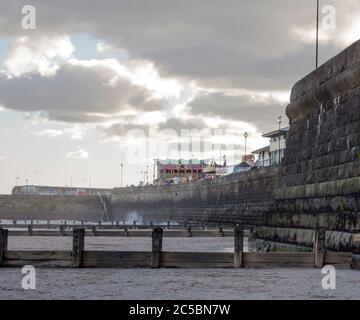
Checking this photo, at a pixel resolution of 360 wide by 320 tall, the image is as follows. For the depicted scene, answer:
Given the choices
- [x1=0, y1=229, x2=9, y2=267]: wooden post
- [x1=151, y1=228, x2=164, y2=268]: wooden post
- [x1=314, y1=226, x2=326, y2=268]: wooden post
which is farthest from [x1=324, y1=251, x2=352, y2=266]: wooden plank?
[x1=0, y1=229, x2=9, y2=267]: wooden post

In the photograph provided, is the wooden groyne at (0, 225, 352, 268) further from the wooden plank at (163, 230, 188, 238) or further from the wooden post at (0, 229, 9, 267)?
the wooden plank at (163, 230, 188, 238)

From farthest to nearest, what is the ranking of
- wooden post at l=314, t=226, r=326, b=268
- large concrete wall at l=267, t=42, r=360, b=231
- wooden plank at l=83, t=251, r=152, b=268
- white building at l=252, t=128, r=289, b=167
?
white building at l=252, t=128, r=289, b=167, large concrete wall at l=267, t=42, r=360, b=231, wooden plank at l=83, t=251, r=152, b=268, wooden post at l=314, t=226, r=326, b=268

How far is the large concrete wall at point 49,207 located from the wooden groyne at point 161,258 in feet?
382

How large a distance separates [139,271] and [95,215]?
118 metres

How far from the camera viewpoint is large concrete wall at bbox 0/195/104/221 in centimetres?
13862

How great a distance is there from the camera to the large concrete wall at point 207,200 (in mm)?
63656

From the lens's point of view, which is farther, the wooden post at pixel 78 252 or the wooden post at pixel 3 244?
the wooden post at pixel 78 252

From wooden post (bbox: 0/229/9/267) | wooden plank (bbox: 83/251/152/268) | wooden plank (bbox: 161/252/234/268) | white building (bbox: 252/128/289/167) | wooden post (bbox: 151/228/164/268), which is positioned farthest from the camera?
white building (bbox: 252/128/289/167)

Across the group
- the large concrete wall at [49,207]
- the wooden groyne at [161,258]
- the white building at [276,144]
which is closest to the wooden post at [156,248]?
the wooden groyne at [161,258]

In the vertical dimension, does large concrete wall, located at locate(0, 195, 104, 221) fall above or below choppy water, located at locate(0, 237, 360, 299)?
above

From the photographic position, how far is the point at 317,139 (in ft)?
92.0

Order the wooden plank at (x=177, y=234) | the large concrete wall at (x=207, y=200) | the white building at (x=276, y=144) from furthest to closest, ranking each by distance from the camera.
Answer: the white building at (x=276, y=144)
the large concrete wall at (x=207, y=200)
the wooden plank at (x=177, y=234)

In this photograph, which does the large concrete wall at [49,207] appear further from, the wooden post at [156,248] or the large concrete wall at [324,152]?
the wooden post at [156,248]

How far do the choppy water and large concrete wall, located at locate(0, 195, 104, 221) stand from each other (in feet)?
388
